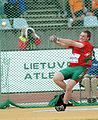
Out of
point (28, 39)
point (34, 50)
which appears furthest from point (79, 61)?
point (28, 39)

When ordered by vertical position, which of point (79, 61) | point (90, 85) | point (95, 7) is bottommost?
point (90, 85)

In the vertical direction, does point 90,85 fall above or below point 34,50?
below

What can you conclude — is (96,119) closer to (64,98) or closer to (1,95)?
(64,98)

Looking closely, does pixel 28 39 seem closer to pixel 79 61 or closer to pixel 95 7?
pixel 95 7

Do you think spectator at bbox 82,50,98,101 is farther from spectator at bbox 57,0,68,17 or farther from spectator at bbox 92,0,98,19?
spectator at bbox 57,0,68,17

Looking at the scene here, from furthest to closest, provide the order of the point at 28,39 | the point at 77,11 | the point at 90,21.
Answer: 1. the point at 77,11
2. the point at 90,21
3. the point at 28,39

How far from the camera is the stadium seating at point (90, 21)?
15.2 m

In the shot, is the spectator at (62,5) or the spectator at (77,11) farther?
the spectator at (62,5)

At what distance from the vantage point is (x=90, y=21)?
50.3 feet

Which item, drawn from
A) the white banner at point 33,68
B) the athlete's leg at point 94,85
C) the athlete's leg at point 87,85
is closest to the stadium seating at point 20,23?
the white banner at point 33,68

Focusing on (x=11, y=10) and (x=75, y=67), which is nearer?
(x=75, y=67)

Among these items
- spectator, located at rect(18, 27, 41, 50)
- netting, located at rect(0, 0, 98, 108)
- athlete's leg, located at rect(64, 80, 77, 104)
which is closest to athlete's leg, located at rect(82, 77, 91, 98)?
netting, located at rect(0, 0, 98, 108)

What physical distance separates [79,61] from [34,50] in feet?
10.4

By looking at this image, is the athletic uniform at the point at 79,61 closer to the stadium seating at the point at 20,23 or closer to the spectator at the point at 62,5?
the stadium seating at the point at 20,23
